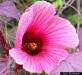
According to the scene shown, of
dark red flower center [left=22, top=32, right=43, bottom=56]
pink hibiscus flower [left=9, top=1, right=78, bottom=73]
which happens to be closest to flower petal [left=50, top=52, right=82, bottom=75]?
pink hibiscus flower [left=9, top=1, right=78, bottom=73]

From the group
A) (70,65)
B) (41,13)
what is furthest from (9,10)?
→ (70,65)

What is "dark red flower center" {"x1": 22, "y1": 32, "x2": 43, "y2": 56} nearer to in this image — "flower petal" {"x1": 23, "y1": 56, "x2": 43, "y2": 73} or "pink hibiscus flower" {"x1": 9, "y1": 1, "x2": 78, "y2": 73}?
"pink hibiscus flower" {"x1": 9, "y1": 1, "x2": 78, "y2": 73}

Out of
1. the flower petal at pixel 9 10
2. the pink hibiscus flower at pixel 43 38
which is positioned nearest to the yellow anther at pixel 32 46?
the pink hibiscus flower at pixel 43 38

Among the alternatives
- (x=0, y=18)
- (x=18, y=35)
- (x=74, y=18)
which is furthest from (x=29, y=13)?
(x=74, y=18)

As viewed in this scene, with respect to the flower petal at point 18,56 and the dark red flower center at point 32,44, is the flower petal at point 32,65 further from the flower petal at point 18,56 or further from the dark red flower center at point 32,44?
the dark red flower center at point 32,44

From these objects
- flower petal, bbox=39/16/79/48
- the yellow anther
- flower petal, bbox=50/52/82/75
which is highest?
flower petal, bbox=39/16/79/48

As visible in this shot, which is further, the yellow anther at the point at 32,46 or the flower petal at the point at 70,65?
the yellow anther at the point at 32,46
